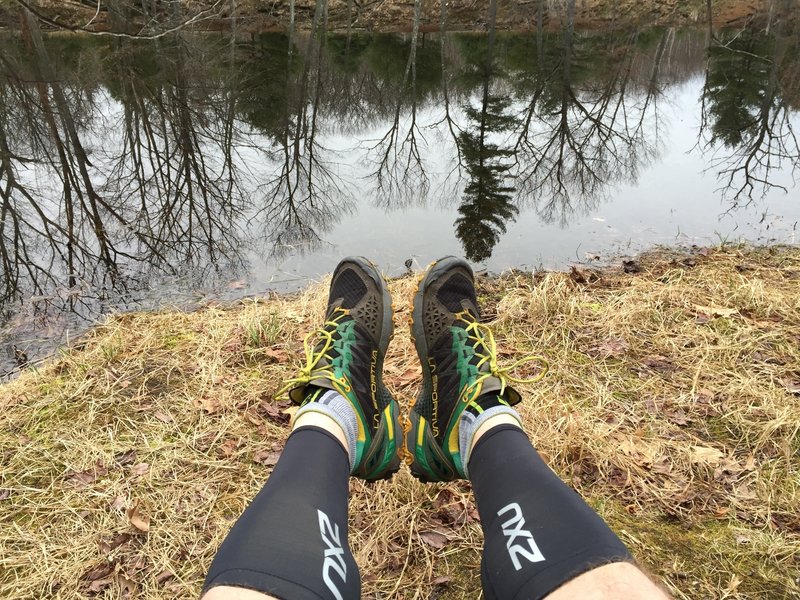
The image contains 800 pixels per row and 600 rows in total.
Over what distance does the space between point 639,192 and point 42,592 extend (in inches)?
300

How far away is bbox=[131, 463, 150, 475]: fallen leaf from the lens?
7.06 ft

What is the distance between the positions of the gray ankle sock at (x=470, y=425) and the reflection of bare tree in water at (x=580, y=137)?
16.0 ft

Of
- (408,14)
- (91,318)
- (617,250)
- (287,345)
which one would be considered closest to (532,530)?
(287,345)

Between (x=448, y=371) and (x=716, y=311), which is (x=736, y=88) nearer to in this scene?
(x=716, y=311)

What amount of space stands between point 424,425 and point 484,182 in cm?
602

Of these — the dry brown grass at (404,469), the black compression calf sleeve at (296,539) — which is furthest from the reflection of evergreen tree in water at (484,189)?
the black compression calf sleeve at (296,539)

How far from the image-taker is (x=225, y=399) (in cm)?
259

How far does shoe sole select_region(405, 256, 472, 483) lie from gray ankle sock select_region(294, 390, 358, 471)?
0.32 m

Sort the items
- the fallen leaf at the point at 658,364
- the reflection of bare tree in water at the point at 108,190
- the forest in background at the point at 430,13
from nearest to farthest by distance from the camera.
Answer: the fallen leaf at the point at 658,364 → the reflection of bare tree in water at the point at 108,190 → the forest in background at the point at 430,13

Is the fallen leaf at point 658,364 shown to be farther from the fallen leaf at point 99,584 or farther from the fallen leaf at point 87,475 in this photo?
the fallen leaf at point 87,475

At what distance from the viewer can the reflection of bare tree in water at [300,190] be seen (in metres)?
5.88

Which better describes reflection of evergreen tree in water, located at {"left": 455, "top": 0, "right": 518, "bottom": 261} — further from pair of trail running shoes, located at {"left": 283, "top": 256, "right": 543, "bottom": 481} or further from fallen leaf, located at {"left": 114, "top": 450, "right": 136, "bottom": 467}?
fallen leaf, located at {"left": 114, "top": 450, "right": 136, "bottom": 467}

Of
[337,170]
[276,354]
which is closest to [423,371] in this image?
[276,354]

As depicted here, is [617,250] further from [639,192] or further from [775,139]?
[775,139]
